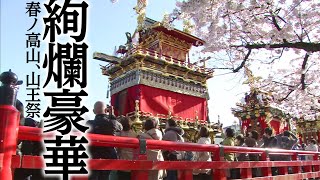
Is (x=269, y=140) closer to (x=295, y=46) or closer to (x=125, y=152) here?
(x=295, y=46)

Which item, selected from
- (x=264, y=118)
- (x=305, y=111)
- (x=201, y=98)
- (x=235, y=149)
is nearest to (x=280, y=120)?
(x=264, y=118)

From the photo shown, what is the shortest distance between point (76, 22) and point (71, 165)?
5.91 feet

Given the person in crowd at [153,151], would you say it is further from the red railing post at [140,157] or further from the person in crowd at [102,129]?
the red railing post at [140,157]

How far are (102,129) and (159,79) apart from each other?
20.2 metres

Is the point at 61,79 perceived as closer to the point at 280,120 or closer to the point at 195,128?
the point at 195,128

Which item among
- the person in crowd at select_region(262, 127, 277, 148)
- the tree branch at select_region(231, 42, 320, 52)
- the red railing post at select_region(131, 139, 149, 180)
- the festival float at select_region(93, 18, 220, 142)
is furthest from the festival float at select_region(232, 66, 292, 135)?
the red railing post at select_region(131, 139, 149, 180)

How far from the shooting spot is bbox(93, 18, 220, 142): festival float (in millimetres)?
23125

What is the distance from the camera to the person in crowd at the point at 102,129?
3.91 metres

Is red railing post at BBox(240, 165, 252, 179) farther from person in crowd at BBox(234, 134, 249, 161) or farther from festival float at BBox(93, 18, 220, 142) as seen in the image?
festival float at BBox(93, 18, 220, 142)

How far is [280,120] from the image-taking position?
31969 millimetres

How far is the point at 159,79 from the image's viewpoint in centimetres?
2419

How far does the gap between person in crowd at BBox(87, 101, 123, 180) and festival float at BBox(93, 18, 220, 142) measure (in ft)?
55.1

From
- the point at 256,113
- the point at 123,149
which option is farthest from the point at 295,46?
the point at 256,113

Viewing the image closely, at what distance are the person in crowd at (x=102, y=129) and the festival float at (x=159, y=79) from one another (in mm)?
16789
